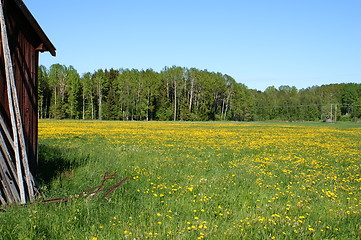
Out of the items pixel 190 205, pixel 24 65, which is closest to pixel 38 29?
pixel 24 65

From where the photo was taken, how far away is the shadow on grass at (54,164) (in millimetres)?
8375

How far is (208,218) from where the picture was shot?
237 inches

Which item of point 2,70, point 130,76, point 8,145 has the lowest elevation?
point 8,145

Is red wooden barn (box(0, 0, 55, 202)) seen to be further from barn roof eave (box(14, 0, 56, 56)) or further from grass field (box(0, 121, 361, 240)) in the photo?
grass field (box(0, 121, 361, 240))

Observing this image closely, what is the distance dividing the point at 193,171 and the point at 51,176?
15.2 feet

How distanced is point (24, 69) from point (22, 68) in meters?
0.08

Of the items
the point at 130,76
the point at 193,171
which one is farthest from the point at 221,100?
the point at 193,171

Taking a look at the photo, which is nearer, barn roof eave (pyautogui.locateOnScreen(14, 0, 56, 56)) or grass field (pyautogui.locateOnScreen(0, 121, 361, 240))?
grass field (pyautogui.locateOnScreen(0, 121, 361, 240))

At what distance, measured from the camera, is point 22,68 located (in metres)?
7.22

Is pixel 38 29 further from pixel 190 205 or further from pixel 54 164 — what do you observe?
pixel 190 205

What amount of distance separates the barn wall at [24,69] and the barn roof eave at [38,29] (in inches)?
7.6

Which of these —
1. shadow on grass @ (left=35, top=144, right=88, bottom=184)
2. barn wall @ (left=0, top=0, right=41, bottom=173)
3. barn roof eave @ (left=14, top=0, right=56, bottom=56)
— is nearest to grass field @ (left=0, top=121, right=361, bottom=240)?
shadow on grass @ (left=35, top=144, right=88, bottom=184)

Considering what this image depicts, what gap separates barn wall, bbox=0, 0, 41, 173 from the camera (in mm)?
6797

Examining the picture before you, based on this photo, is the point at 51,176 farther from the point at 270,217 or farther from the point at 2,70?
the point at 270,217
